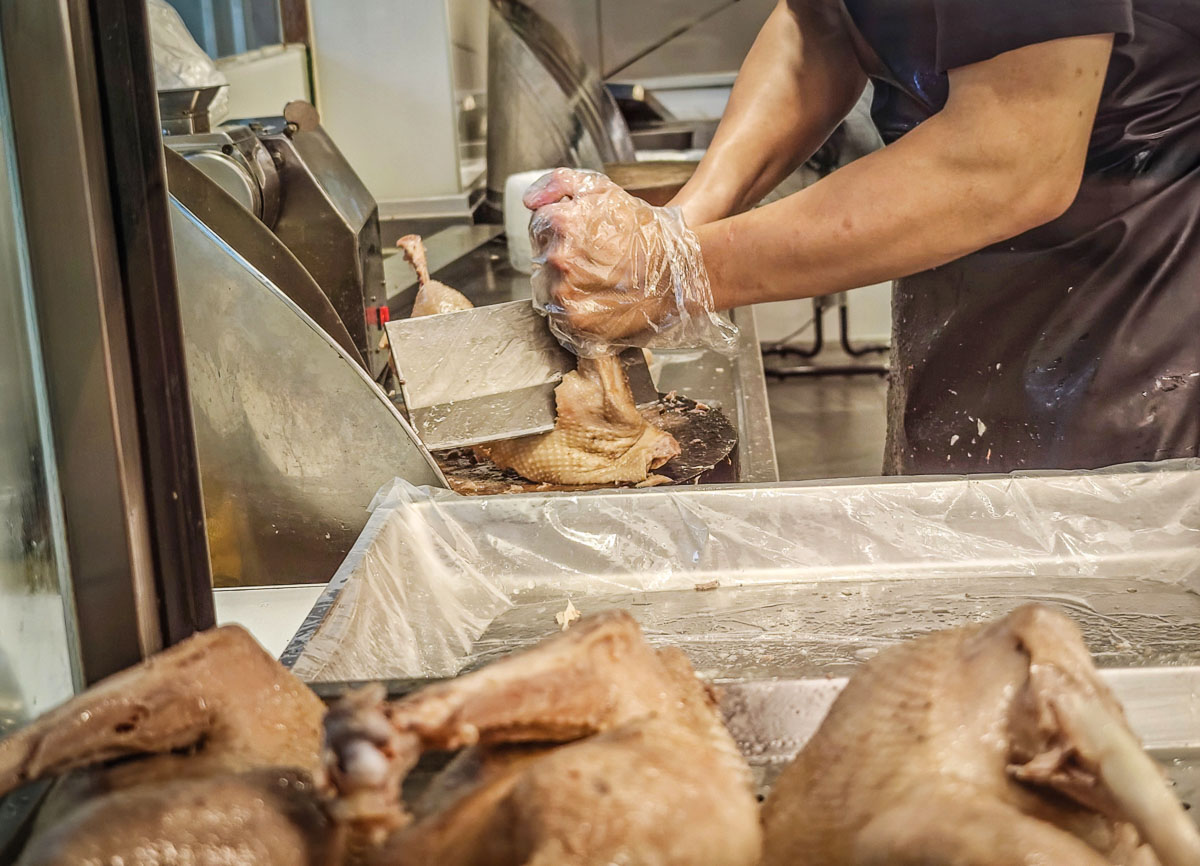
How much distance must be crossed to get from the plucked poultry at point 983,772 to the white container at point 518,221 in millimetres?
3273

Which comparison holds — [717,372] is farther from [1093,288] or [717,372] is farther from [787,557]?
[787,557]

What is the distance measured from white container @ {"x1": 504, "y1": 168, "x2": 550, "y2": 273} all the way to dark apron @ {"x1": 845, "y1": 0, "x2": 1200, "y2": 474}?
1.82 m

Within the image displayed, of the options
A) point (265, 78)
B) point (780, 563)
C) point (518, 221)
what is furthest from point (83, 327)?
point (265, 78)

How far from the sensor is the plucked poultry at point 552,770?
55cm

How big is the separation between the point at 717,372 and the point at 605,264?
1.12 m

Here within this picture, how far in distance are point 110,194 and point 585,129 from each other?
168 inches

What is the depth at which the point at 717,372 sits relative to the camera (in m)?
3.09

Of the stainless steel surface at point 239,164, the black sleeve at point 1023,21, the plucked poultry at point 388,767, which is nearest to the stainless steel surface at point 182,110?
the stainless steel surface at point 239,164

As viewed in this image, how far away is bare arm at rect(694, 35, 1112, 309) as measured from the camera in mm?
1672

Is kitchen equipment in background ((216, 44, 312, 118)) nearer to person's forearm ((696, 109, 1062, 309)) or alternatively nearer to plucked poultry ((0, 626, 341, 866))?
person's forearm ((696, 109, 1062, 309))

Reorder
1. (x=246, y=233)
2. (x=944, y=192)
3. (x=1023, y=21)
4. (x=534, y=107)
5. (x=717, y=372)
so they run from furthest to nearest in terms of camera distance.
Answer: (x=534, y=107) < (x=717, y=372) < (x=246, y=233) < (x=944, y=192) < (x=1023, y=21)

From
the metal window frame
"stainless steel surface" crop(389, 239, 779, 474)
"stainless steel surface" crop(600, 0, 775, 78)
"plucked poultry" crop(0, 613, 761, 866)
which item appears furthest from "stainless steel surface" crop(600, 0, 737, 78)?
"plucked poultry" crop(0, 613, 761, 866)

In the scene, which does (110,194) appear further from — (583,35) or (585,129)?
(583,35)

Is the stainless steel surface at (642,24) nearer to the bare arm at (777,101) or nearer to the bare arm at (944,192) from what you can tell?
the bare arm at (777,101)
